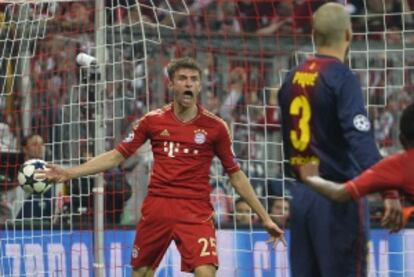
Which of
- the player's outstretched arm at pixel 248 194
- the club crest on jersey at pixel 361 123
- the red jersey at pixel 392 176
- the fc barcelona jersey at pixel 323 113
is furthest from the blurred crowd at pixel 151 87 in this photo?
the red jersey at pixel 392 176

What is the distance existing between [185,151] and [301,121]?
266 centimetres

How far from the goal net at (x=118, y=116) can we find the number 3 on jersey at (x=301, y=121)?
3.97 meters

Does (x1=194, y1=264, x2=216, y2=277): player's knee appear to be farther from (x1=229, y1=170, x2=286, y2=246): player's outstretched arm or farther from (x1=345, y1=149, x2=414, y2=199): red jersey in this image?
(x1=345, y1=149, x2=414, y2=199): red jersey

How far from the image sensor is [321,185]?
248 inches

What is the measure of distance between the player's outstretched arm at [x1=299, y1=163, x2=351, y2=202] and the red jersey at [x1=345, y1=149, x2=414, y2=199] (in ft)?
0.38

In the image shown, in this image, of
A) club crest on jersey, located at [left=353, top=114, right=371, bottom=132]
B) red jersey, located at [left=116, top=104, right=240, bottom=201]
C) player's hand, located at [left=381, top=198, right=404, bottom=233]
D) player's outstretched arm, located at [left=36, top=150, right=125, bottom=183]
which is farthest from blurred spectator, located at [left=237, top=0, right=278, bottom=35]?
player's hand, located at [left=381, top=198, right=404, bottom=233]

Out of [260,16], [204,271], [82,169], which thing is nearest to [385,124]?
[260,16]

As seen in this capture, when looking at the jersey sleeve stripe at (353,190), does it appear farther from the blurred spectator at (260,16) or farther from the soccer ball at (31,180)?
the blurred spectator at (260,16)

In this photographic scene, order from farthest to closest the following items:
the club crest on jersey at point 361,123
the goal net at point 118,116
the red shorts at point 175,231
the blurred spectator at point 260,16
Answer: the blurred spectator at point 260,16
the goal net at point 118,116
the red shorts at point 175,231
the club crest on jersey at point 361,123

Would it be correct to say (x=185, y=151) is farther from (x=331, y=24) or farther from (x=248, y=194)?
(x=331, y=24)

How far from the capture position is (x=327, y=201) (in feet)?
22.7

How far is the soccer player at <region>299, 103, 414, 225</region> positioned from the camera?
6059mm

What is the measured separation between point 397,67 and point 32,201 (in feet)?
12.8

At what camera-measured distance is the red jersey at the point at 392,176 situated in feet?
19.9
